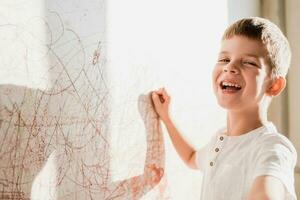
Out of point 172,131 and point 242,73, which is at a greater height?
point 242,73

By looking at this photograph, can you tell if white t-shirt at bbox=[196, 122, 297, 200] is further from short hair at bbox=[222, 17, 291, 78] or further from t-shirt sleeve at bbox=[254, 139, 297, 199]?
short hair at bbox=[222, 17, 291, 78]

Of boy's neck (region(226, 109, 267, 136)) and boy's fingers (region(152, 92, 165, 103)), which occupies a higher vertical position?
boy's fingers (region(152, 92, 165, 103))

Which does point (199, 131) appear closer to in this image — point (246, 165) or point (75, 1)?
point (246, 165)

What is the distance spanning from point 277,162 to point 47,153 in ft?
1.63

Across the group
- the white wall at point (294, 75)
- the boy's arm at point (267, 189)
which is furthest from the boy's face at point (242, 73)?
the white wall at point (294, 75)

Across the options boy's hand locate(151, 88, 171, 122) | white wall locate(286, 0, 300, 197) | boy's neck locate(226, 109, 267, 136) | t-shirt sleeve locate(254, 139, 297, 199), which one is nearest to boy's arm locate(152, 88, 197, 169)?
boy's hand locate(151, 88, 171, 122)

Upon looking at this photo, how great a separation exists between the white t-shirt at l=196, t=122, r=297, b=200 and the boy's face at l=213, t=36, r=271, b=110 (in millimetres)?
86

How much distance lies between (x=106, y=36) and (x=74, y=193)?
0.36m

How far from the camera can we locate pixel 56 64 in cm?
87

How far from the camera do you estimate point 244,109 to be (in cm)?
112

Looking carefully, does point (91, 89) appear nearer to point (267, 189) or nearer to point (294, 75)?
point (267, 189)

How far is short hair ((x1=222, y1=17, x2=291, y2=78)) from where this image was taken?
1076 millimetres

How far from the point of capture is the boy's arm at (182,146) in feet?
3.84

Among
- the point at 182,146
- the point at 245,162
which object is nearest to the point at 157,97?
the point at 182,146
